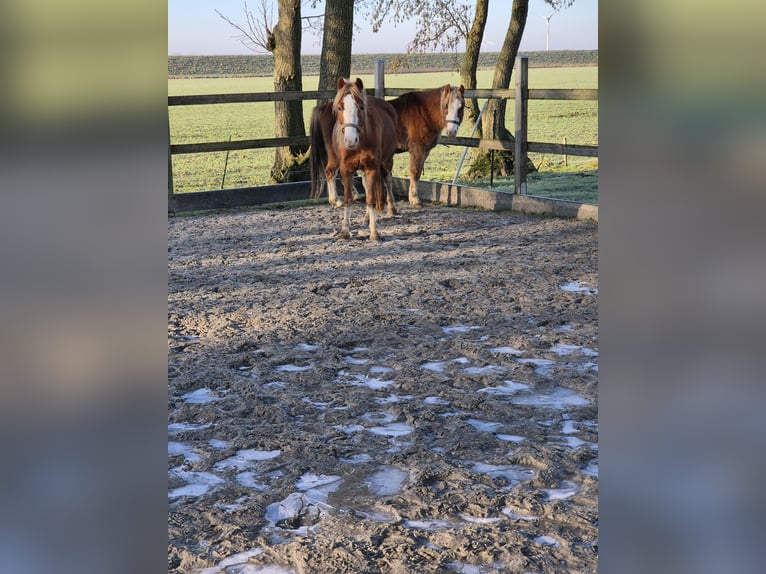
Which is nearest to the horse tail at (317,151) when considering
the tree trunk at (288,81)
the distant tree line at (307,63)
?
the tree trunk at (288,81)

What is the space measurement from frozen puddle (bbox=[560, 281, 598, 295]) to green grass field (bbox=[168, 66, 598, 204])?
483cm

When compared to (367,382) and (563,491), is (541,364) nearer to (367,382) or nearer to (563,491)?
(367,382)

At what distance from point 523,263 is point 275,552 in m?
4.91

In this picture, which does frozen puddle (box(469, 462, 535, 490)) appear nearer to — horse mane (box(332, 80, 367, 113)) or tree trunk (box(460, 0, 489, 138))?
horse mane (box(332, 80, 367, 113))

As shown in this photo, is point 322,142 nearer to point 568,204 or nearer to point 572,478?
point 568,204

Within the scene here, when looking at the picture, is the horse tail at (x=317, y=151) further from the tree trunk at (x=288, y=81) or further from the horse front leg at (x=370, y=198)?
the tree trunk at (x=288, y=81)

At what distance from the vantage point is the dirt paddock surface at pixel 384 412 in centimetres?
267

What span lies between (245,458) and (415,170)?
7.23 m

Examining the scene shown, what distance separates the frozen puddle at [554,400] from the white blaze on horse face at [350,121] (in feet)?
12.9

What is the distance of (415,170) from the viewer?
1024 centimetres

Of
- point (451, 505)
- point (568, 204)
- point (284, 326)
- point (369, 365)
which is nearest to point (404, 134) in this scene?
point (568, 204)

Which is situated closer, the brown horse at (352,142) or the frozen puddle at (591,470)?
the frozen puddle at (591,470)

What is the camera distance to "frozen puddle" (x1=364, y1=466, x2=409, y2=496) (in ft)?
10.0

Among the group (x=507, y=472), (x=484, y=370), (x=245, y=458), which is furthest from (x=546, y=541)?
(x=484, y=370)
